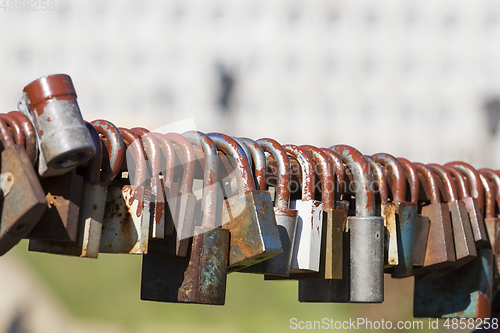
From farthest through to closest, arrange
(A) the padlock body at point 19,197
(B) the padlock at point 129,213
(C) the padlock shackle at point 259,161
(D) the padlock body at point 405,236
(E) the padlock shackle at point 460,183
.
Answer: (E) the padlock shackle at point 460,183 → (D) the padlock body at point 405,236 → (C) the padlock shackle at point 259,161 → (B) the padlock at point 129,213 → (A) the padlock body at point 19,197

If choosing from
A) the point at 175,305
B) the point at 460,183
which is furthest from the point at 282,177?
the point at 175,305

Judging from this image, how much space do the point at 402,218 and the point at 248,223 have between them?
30cm

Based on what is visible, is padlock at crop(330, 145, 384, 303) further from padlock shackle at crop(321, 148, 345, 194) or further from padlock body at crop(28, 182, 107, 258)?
padlock body at crop(28, 182, 107, 258)

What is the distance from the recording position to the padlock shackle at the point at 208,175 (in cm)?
68

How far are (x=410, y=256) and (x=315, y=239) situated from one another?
19 cm

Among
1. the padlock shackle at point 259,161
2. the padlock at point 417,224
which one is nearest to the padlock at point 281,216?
the padlock shackle at point 259,161

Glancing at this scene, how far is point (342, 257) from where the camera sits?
2.62 feet

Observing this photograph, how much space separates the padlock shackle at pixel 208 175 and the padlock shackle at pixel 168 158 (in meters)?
0.04

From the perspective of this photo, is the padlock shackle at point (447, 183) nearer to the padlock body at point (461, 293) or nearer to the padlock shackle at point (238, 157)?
the padlock body at point (461, 293)

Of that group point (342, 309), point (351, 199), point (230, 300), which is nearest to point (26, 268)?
point (230, 300)

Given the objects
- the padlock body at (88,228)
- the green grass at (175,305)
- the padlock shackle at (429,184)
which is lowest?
the green grass at (175,305)

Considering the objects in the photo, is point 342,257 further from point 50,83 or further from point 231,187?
point 50,83

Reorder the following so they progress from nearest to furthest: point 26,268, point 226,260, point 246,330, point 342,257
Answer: point 226,260
point 342,257
point 246,330
point 26,268

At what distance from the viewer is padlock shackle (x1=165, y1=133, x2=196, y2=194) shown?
68cm
